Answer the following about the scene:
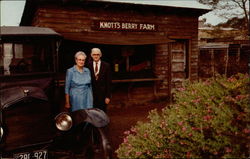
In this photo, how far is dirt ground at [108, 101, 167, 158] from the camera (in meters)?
5.68

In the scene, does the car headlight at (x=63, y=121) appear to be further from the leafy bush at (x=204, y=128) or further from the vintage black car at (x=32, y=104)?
the leafy bush at (x=204, y=128)

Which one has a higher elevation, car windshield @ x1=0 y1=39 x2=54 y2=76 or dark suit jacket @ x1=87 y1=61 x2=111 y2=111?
car windshield @ x1=0 y1=39 x2=54 y2=76

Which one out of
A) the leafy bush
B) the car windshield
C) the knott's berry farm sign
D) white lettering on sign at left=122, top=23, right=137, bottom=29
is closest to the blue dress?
the car windshield

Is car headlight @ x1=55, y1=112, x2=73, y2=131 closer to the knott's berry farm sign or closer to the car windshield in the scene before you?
the car windshield

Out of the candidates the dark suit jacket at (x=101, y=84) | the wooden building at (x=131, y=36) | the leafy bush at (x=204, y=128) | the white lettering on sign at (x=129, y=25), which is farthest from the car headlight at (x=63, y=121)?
the white lettering on sign at (x=129, y=25)

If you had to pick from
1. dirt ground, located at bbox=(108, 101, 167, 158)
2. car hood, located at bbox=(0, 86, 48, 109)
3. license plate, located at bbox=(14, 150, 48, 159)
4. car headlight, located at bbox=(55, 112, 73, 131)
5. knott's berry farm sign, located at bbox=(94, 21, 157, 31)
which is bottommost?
dirt ground, located at bbox=(108, 101, 167, 158)

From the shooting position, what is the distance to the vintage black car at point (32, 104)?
3268mm

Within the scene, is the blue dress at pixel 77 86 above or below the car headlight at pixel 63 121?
above

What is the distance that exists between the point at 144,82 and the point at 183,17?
3297 mm

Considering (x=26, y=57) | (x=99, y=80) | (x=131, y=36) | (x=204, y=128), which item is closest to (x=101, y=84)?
(x=99, y=80)

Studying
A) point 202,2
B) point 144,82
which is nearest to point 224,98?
point 144,82

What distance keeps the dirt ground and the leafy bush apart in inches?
76.0

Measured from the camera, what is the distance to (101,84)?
16.2 ft

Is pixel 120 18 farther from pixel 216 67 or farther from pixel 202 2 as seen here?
pixel 216 67
